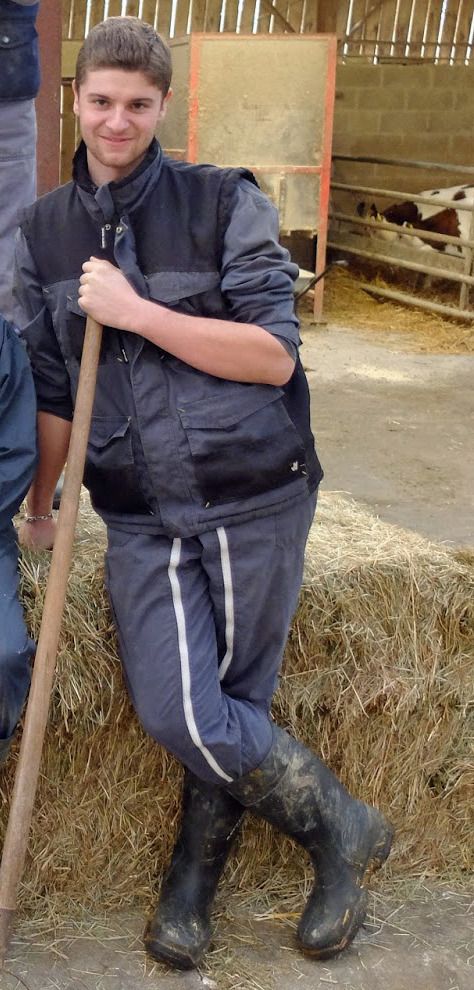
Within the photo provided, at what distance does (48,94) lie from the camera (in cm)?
458

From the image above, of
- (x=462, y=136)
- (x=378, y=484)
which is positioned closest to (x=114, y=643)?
(x=378, y=484)

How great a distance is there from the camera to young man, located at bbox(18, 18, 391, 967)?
2160 mm

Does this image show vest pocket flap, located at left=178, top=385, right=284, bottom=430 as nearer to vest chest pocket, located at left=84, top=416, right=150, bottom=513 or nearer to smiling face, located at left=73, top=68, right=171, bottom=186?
vest chest pocket, located at left=84, top=416, right=150, bottom=513

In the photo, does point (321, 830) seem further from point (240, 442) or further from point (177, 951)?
point (240, 442)

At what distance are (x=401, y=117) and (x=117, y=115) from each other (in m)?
10.2

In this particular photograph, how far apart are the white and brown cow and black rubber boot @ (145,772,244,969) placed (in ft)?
24.5

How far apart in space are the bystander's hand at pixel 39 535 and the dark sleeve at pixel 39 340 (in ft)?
0.98

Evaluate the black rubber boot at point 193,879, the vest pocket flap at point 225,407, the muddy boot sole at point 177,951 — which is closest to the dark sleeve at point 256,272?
the vest pocket flap at point 225,407

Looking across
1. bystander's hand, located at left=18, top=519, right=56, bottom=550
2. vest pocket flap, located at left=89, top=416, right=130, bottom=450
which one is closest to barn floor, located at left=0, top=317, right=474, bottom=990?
bystander's hand, located at left=18, top=519, right=56, bottom=550

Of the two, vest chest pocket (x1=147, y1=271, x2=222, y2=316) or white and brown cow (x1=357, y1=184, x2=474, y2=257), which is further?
white and brown cow (x1=357, y1=184, x2=474, y2=257)

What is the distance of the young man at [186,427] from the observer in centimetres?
216

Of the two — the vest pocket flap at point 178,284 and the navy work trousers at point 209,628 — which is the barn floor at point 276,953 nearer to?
the navy work trousers at point 209,628

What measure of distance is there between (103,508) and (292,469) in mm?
404

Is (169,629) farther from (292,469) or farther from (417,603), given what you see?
(417,603)
